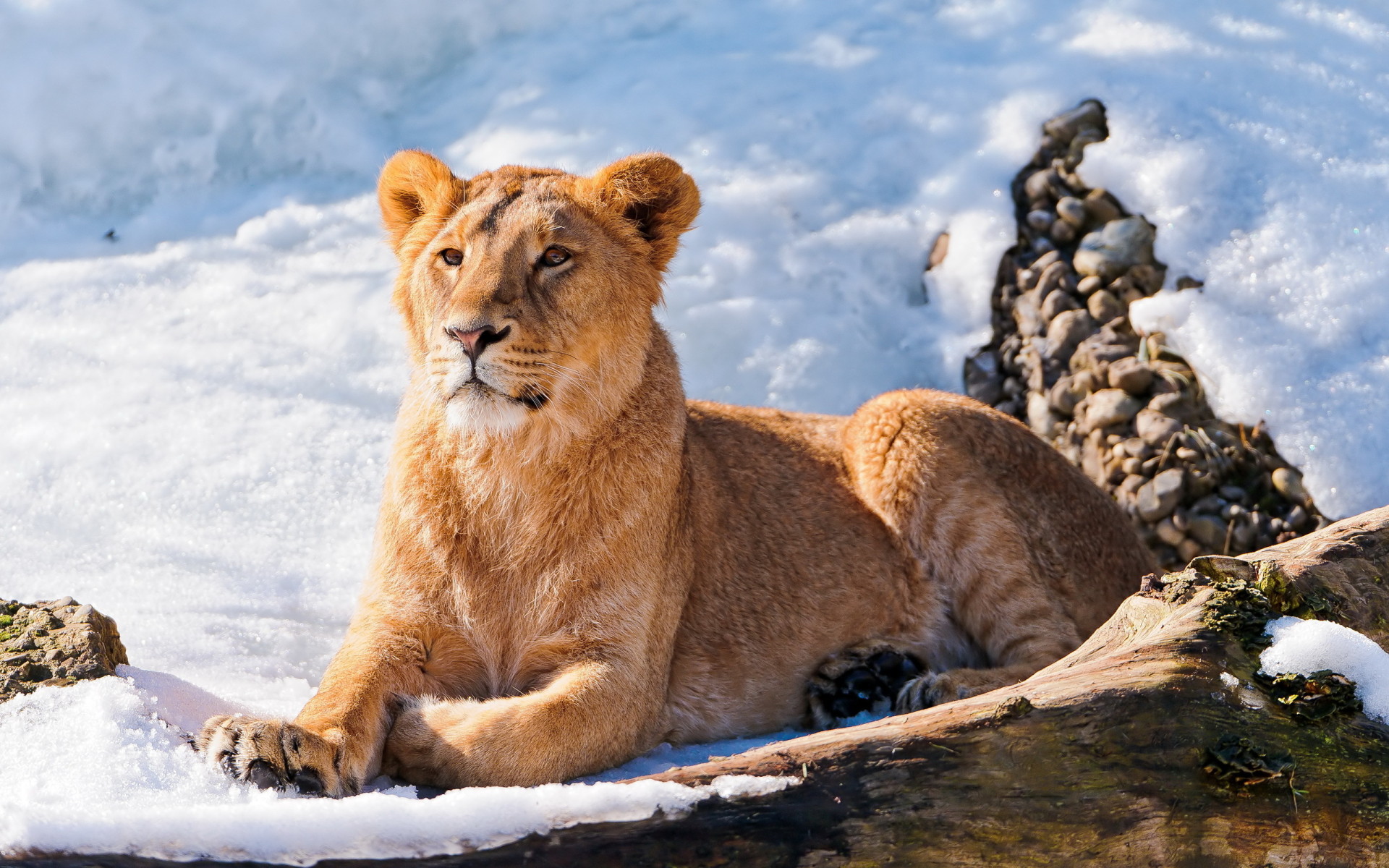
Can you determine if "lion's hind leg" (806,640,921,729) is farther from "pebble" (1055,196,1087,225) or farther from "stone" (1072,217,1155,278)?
"pebble" (1055,196,1087,225)

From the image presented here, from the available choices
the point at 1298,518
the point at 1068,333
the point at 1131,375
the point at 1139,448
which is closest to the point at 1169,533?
the point at 1139,448

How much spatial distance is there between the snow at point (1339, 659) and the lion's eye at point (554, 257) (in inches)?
97.3

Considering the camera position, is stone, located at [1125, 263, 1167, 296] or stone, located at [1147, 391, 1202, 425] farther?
stone, located at [1125, 263, 1167, 296]

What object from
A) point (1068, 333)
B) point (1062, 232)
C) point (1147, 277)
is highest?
point (1062, 232)

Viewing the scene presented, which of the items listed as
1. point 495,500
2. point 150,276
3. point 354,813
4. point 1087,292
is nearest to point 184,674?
point 495,500

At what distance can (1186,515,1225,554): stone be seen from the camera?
7.34 meters

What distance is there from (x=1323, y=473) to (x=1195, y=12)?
411 cm

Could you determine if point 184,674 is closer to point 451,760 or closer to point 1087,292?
point 451,760

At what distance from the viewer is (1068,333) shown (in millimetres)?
8281

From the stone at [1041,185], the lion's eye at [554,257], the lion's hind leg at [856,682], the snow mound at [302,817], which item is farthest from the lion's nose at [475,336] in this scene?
the stone at [1041,185]

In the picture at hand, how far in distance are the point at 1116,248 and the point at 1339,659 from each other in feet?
16.6

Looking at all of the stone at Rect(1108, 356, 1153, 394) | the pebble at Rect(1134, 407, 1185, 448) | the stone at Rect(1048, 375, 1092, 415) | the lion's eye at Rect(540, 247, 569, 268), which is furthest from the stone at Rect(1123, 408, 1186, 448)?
the lion's eye at Rect(540, 247, 569, 268)

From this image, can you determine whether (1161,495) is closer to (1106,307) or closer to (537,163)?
(1106,307)

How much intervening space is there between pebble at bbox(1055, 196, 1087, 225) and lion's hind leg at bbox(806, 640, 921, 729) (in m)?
4.05
